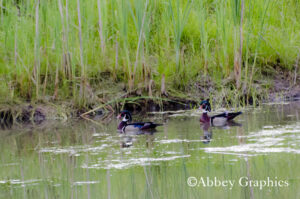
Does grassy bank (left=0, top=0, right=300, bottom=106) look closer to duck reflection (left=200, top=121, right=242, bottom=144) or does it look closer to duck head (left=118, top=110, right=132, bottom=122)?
duck head (left=118, top=110, right=132, bottom=122)

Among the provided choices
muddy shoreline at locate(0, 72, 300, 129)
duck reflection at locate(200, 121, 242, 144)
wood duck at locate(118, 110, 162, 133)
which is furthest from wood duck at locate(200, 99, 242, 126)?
muddy shoreline at locate(0, 72, 300, 129)

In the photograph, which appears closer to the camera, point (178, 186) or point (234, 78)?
point (178, 186)

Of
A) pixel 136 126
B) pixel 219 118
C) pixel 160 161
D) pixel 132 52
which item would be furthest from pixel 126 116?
pixel 160 161

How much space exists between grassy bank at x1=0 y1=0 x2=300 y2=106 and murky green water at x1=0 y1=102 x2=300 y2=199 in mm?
1217

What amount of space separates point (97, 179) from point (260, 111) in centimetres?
409

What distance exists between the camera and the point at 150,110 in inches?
380

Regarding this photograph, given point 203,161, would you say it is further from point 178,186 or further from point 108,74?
point 108,74

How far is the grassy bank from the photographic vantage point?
8852 mm

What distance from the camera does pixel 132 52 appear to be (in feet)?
34.0

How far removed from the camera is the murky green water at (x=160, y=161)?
4680 millimetres

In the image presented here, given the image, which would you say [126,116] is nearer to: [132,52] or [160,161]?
[132,52]

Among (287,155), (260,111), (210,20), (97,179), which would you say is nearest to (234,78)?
(260,111)

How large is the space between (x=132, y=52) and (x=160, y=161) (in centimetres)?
493

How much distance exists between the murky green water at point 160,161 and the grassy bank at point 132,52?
1217mm
